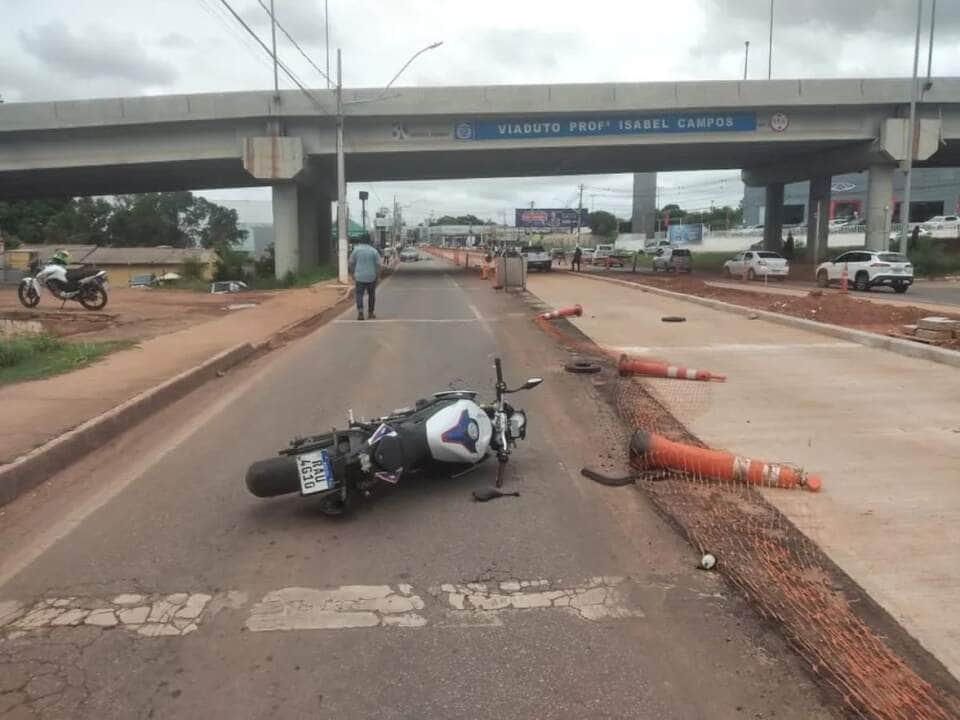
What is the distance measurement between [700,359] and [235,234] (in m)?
103

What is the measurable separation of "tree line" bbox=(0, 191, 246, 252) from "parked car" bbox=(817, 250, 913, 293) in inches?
2385

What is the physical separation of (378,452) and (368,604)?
3.95 ft

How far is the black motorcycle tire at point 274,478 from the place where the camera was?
194 inches

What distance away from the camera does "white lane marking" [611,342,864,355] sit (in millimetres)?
12086

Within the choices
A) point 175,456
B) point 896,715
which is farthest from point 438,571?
point 175,456

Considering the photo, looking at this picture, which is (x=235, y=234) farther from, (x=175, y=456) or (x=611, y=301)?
(x=175, y=456)

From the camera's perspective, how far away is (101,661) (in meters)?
3.41

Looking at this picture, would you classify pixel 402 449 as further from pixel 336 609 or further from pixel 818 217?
pixel 818 217

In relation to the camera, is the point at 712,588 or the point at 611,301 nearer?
the point at 712,588

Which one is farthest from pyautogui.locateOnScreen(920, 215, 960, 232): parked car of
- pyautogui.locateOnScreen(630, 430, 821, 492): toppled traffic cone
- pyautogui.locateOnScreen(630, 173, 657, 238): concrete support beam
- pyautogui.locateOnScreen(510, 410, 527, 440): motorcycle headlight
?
pyautogui.locateOnScreen(510, 410, 527, 440): motorcycle headlight

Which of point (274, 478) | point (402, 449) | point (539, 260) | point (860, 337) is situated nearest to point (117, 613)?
point (274, 478)

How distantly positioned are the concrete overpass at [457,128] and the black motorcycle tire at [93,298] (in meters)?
14.6

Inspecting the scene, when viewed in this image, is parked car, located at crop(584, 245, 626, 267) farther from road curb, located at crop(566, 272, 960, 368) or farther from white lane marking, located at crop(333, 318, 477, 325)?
white lane marking, located at crop(333, 318, 477, 325)

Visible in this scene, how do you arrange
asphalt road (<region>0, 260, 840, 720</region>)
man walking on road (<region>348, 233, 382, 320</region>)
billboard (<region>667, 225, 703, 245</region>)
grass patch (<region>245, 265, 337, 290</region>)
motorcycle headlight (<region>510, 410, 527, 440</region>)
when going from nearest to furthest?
asphalt road (<region>0, 260, 840, 720</region>), motorcycle headlight (<region>510, 410, 527, 440</region>), man walking on road (<region>348, 233, 382, 320</region>), grass patch (<region>245, 265, 337, 290</region>), billboard (<region>667, 225, 703, 245</region>)
